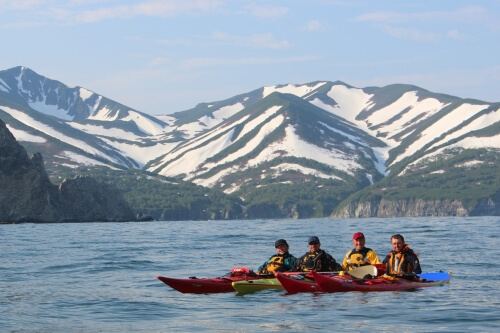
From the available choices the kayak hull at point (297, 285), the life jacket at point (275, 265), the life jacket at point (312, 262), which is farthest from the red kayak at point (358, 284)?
the life jacket at point (275, 265)

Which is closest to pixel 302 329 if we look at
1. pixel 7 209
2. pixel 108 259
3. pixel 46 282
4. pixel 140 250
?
pixel 46 282

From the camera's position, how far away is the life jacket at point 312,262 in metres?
36.5

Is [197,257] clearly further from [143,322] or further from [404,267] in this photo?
[143,322]

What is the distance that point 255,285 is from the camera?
35375 mm

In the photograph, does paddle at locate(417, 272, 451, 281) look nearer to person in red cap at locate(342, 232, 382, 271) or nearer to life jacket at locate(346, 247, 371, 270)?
person in red cap at locate(342, 232, 382, 271)

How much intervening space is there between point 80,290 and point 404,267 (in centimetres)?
1469

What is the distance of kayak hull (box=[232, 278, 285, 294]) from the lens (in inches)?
1382

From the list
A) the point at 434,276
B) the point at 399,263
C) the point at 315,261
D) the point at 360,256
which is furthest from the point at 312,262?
the point at 434,276

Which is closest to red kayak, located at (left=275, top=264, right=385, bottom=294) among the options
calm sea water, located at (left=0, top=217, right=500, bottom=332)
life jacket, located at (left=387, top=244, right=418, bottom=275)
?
calm sea water, located at (left=0, top=217, right=500, bottom=332)

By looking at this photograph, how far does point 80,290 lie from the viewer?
3903 cm

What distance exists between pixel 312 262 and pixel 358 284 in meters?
2.97

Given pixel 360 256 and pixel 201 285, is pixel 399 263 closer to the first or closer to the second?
pixel 360 256

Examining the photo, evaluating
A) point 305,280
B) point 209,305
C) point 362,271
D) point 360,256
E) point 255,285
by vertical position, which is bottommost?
point 209,305

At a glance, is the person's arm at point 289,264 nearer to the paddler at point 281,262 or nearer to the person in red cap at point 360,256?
the paddler at point 281,262
